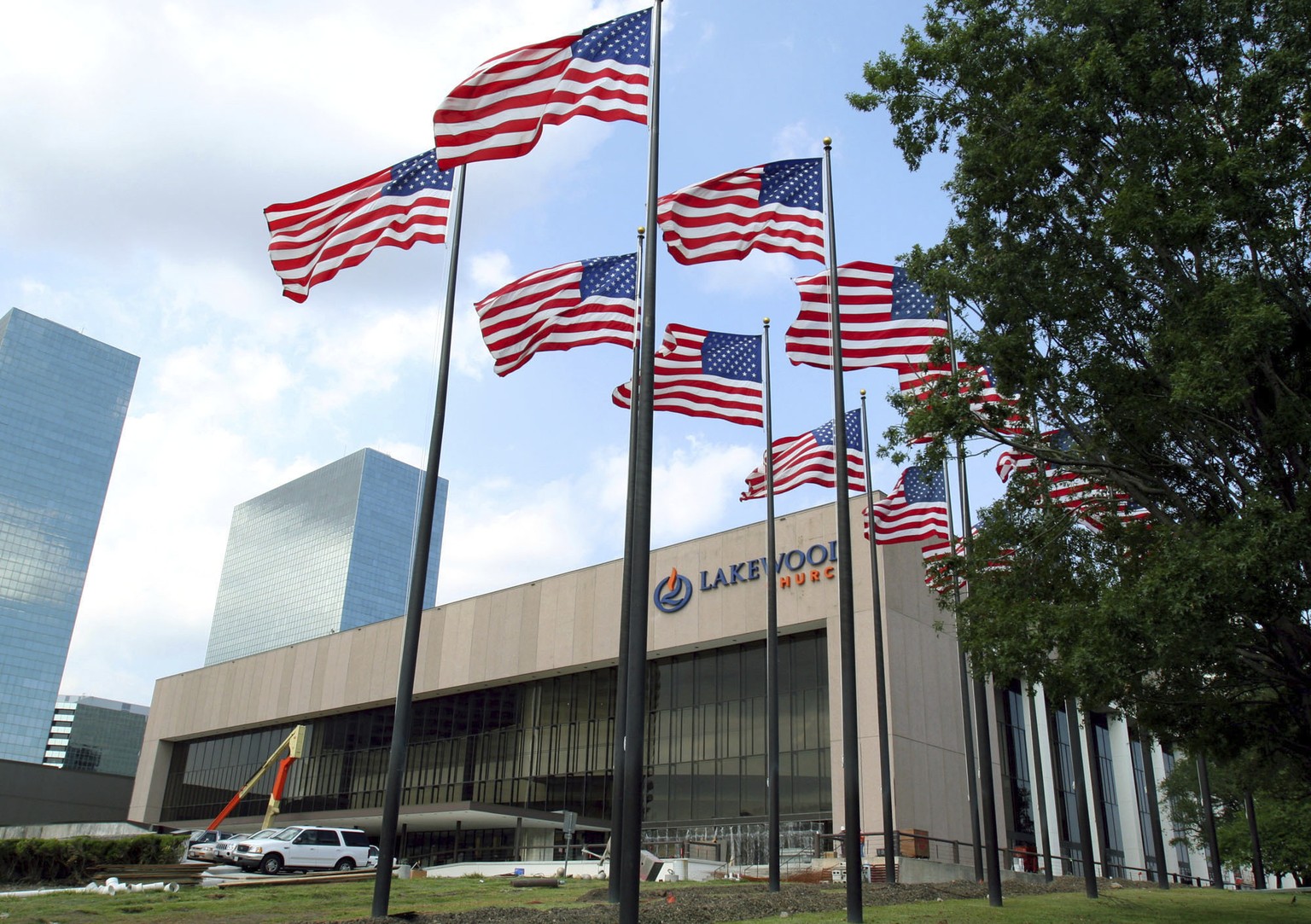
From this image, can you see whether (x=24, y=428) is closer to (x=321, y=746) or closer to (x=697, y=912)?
(x=321, y=746)

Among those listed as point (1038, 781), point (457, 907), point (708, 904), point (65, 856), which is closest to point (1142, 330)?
point (708, 904)

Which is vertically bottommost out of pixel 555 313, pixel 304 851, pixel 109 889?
pixel 109 889

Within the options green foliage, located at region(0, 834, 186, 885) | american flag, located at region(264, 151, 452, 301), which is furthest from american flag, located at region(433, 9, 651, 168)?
green foliage, located at region(0, 834, 186, 885)

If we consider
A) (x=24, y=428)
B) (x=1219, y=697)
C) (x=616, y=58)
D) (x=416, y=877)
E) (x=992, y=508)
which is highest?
(x=24, y=428)

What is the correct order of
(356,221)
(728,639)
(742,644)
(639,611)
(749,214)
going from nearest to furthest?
(639,611), (356,221), (749,214), (728,639), (742,644)

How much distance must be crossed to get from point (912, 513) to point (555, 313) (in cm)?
1308

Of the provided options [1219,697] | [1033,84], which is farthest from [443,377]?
[1219,697]

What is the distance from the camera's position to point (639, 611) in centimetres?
1193

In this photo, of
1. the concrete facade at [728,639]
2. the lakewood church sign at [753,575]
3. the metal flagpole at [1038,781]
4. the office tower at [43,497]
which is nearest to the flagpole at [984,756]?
the concrete facade at [728,639]

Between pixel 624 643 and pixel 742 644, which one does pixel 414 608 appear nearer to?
pixel 624 643

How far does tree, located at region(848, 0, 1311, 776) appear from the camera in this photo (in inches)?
581

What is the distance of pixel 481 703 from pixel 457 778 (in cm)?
427

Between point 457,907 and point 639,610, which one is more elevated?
point 639,610

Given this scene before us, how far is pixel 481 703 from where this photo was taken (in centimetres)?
5462
